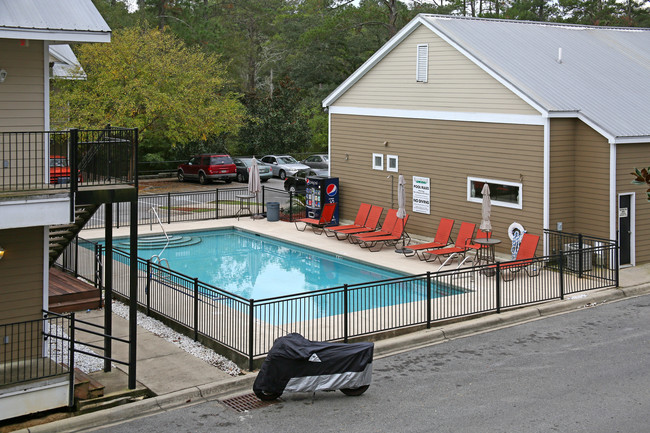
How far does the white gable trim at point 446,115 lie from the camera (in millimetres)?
22625

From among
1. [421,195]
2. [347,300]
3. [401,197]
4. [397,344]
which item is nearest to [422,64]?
[421,195]

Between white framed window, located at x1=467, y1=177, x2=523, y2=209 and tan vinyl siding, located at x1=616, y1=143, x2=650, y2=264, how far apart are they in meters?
2.70

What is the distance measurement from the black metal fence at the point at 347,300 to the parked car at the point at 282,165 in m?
25.0

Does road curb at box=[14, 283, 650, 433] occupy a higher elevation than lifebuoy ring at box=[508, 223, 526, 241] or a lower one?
lower

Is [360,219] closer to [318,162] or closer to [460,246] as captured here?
[460,246]

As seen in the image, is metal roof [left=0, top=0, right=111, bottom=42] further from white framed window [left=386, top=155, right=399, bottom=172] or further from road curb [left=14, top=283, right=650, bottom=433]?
white framed window [left=386, top=155, right=399, bottom=172]

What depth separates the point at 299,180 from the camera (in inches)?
1629

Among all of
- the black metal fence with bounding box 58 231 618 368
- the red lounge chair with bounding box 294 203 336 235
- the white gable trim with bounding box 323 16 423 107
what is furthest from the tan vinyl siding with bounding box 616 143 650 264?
the red lounge chair with bounding box 294 203 336 235

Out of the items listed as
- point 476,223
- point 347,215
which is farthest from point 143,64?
point 476,223

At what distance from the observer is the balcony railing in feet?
39.6

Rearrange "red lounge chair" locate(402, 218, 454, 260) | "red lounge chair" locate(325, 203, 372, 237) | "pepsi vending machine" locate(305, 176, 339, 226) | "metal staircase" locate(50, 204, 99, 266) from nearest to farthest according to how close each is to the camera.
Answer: "metal staircase" locate(50, 204, 99, 266), "red lounge chair" locate(402, 218, 454, 260), "red lounge chair" locate(325, 203, 372, 237), "pepsi vending machine" locate(305, 176, 339, 226)

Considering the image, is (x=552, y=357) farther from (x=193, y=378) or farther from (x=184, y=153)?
(x=184, y=153)

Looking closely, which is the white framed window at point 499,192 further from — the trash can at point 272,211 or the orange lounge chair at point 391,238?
the trash can at point 272,211

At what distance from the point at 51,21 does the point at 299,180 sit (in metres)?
29.4
